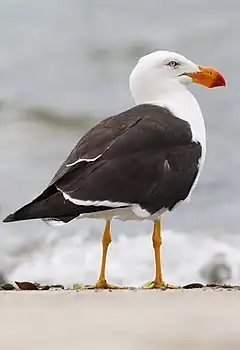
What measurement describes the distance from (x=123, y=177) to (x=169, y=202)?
0.27m

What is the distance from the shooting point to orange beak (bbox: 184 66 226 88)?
5289mm

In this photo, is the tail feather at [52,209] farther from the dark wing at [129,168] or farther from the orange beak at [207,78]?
the orange beak at [207,78]

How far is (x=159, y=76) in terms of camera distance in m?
5.18

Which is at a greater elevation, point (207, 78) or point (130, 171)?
point (207, 78)

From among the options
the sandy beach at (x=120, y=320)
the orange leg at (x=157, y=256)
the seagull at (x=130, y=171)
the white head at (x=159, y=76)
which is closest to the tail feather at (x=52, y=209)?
the seagull at (x=130, y=171)

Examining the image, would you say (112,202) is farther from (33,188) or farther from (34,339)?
(33,188)

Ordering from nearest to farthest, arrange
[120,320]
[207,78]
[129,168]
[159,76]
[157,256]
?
[120,320] < [129,168] < [157,256] < [159,76] < [207,78]

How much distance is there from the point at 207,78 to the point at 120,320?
1.89 metres

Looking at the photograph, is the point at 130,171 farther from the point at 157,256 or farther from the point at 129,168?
the point at 157,256

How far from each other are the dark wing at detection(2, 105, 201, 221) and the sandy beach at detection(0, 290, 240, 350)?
0.41 meters

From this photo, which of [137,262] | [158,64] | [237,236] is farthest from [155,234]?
[237,236]

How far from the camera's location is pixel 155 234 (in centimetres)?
495

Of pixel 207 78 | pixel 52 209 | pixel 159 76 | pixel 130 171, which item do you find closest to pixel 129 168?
pixel 130 171

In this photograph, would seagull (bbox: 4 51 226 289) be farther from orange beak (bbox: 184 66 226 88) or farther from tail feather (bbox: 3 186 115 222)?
orange beak (bbox: 184 66 226 88)
